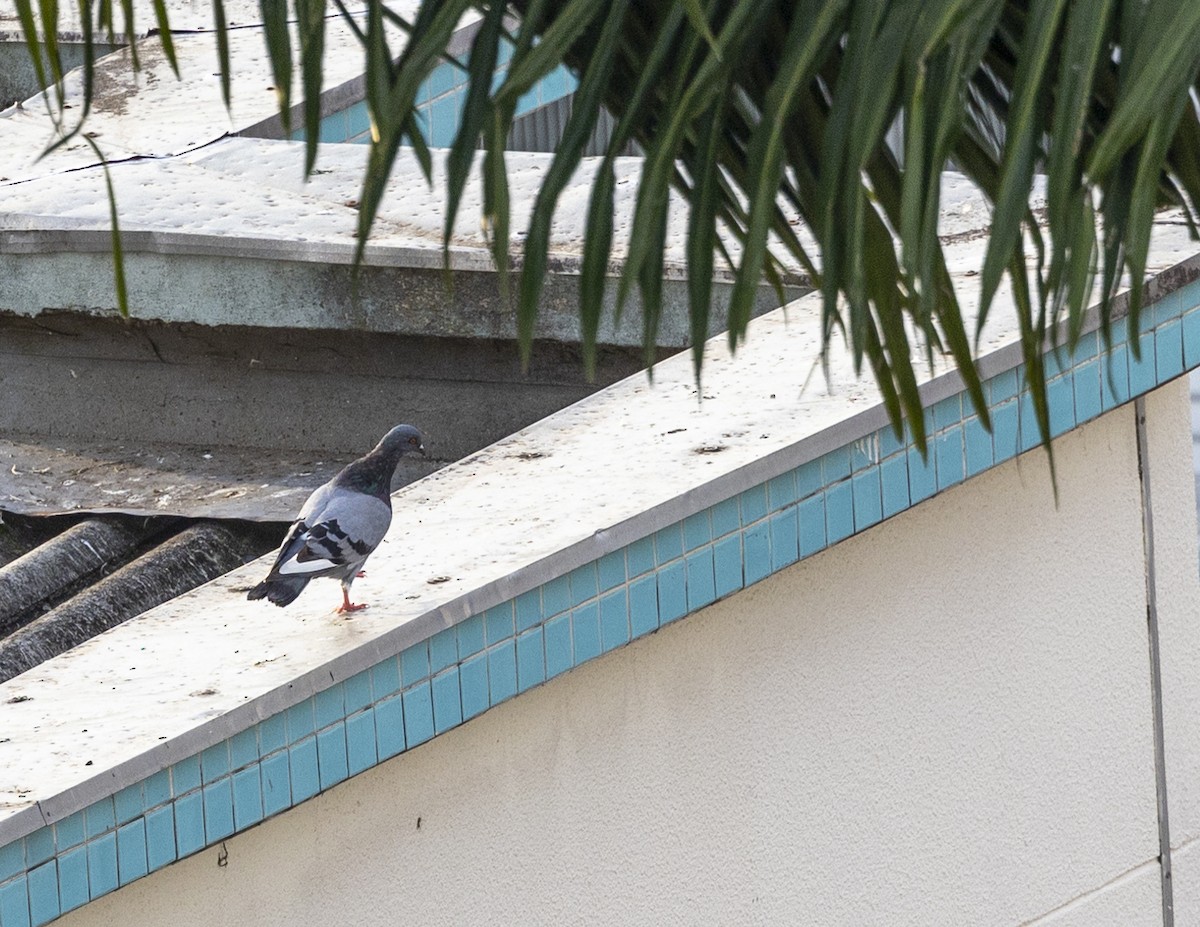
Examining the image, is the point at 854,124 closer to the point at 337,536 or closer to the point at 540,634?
the point at 337,536

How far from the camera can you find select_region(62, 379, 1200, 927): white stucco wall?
2891 millimetres

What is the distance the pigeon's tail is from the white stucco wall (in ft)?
0.95

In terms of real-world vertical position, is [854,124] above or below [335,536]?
above

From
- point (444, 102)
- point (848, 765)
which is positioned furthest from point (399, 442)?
point (444, 102)

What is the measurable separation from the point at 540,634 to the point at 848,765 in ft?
2.90

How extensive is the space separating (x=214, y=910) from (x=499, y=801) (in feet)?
1.77

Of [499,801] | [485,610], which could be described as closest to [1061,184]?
[485,610]

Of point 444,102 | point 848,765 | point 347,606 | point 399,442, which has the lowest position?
point 848,765

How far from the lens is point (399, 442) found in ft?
10.7

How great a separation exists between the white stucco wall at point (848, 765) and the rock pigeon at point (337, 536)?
0.31 metres

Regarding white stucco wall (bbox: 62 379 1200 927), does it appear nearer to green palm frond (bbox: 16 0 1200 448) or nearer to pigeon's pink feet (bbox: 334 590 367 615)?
pigeon's pink feet (bbox: 334 590 367 615)

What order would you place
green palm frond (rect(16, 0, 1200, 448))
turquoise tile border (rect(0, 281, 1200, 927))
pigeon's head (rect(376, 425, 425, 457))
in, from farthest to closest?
pigeon's head (rect(376, 425, 425, 457)) < turquoise tile border (rect(0, 281, 1200, 927)) < green palm frond (rect(16, 0, 1200, 448))

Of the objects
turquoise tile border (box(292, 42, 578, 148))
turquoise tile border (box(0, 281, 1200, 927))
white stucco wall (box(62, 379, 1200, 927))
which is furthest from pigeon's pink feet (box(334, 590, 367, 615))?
turquoise tile border (box(292, 42, 578, 148))

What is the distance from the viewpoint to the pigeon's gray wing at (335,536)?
108 inches
